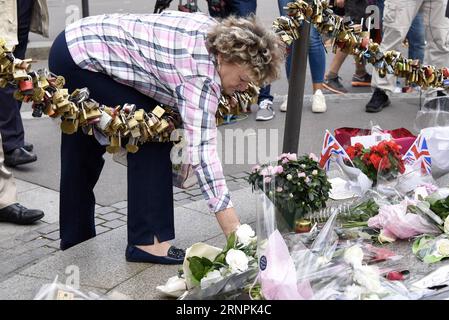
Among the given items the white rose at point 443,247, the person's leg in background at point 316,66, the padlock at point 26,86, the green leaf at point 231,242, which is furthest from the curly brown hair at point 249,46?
the person's leg in background at point 316,66

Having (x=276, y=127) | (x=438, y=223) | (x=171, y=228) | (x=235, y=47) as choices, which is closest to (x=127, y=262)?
(x=171, y=228)

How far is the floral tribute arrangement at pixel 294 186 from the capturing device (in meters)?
3.62

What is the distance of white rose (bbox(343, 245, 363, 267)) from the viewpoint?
2.89 m

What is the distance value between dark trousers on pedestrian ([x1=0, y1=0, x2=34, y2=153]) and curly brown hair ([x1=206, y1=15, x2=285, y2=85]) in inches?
91.5

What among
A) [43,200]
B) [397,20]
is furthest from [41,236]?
[397,20]

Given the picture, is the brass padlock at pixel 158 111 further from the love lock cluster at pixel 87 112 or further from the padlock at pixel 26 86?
the padlock at pixel 26 86

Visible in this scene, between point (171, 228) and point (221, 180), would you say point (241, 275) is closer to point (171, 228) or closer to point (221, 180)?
point (221, 180)

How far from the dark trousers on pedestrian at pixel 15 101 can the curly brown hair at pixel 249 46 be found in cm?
232

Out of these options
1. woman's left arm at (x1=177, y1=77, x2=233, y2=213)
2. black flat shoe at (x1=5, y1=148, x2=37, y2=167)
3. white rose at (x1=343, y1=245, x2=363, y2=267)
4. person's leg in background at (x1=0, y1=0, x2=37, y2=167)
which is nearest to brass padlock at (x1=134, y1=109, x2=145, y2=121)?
woman's left arm at (x1=177, y1=77, x2=233, y2=213)

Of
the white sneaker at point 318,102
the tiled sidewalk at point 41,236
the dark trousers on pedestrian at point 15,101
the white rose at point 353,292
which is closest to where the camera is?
the white rose at point 353,292

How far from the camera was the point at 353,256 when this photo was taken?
2959mm

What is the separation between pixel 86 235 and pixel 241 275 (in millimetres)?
1329

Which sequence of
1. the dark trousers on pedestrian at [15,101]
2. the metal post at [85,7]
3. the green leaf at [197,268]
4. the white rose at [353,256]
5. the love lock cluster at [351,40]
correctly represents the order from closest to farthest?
the white rose at [353,256] → the green leaf at [197,268] → the love lock cluster at [351,40] → the dark trousers on pedestrian at [15,101] → the metal post at [85,7]

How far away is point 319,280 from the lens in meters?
2.72
